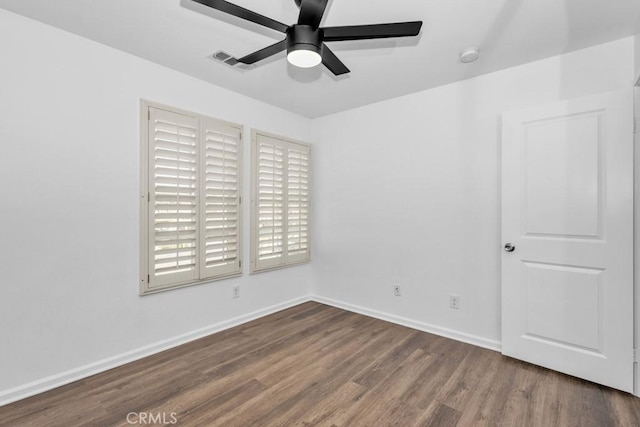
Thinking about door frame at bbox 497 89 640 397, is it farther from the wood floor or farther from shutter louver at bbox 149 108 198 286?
shutter louver at bbox 149 108 198 286

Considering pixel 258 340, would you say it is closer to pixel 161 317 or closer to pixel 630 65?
pixel 161 317

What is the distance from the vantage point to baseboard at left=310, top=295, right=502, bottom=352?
279 centimetres

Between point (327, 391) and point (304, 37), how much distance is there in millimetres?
2250

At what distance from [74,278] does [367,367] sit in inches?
92.8

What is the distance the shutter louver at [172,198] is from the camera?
2621mm

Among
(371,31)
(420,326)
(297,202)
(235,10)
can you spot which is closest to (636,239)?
(420,326)

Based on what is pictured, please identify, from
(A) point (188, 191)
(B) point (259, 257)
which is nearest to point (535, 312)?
(B) point (259, 257)

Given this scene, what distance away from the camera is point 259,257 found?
352cm

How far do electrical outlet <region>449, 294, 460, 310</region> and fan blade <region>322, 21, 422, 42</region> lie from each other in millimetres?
2409

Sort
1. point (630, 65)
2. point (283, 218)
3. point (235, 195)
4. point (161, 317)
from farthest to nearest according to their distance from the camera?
point (283, 218), point (235, 195), point (161, 317), point (630, 65)

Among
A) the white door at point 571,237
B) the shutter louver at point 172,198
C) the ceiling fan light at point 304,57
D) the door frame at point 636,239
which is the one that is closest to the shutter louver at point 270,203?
the shutter louver at point 172,198

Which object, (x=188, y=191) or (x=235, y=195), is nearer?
(x=188, y=191)

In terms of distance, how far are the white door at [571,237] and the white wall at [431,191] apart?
0.65ft

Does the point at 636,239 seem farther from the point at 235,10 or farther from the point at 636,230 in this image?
the point at 235,10
